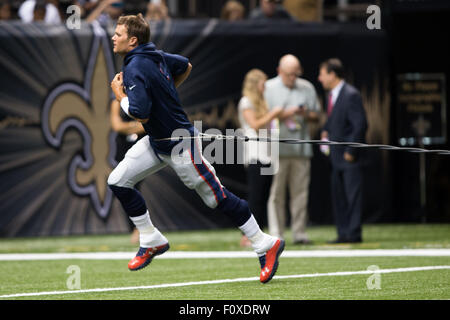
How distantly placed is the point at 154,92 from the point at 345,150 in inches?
199

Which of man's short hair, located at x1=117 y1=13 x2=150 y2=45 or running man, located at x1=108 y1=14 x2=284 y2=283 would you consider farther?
man's short hair, located at x1=117 y1=13 x2=150 y2=45

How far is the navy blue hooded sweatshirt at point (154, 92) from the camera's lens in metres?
7.63

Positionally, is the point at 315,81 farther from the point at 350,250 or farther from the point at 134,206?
the point at 134,206

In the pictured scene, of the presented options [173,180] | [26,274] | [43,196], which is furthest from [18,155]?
[26,274]

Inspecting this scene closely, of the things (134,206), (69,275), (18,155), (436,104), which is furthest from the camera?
(436,104)

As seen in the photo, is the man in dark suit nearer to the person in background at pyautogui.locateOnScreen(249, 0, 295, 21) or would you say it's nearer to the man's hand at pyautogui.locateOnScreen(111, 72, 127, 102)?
the person in background at pyautogui.locateOnScreen(249, 0, 295, 21)

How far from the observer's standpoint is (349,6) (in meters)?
16.2

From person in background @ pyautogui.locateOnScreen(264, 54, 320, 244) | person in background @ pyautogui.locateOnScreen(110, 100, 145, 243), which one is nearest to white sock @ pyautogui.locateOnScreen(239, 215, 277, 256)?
person in background @ pyautogui.locateOnScreen(110, 100, 145, 243)

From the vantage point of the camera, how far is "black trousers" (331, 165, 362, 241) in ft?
40.2

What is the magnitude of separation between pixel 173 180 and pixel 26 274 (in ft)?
18.5

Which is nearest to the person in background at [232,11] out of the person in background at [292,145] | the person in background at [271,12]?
the person in background at [271,12]

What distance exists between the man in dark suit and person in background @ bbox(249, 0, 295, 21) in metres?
3.07

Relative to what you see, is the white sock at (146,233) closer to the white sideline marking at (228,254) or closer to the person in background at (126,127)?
the white sideline marking at (228,254)

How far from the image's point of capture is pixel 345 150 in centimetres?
1234
